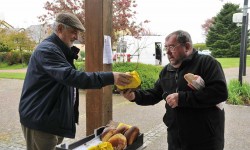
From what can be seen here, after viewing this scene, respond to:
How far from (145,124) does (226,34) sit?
3382 cm

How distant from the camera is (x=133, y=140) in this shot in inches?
104

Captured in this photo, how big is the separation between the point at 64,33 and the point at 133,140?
1193mm

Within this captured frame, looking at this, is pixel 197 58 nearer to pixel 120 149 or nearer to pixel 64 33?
pixel 120 149

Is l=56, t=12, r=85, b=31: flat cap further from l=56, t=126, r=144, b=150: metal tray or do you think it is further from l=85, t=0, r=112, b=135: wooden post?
l=56, t=126, r=144, b=150: metal tray

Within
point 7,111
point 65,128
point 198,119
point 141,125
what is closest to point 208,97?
point 198,119

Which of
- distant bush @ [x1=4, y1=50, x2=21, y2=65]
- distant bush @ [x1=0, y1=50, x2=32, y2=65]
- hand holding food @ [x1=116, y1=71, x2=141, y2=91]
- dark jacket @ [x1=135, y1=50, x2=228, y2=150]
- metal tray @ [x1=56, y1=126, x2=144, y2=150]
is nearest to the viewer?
metal tray @ [x1=56, y1=126, x2=144, y2=150]

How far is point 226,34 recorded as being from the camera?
37781 mm

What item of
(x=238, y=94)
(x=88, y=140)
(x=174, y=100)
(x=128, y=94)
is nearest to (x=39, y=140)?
(x=88, y=140)

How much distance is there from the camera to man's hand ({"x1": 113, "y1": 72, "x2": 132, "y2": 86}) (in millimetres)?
2542

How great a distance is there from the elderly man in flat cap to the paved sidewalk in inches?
105

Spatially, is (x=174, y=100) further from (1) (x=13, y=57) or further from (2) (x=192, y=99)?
(1) (x=13, y=57)

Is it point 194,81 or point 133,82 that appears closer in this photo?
point 194,81

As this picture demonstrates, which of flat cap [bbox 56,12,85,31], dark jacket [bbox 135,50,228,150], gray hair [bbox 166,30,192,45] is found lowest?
dark jacket [bbox 135,50,228,150]

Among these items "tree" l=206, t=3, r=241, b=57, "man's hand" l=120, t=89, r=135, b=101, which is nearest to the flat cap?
"man's hand" l=120, t=89, r=135, b=101
